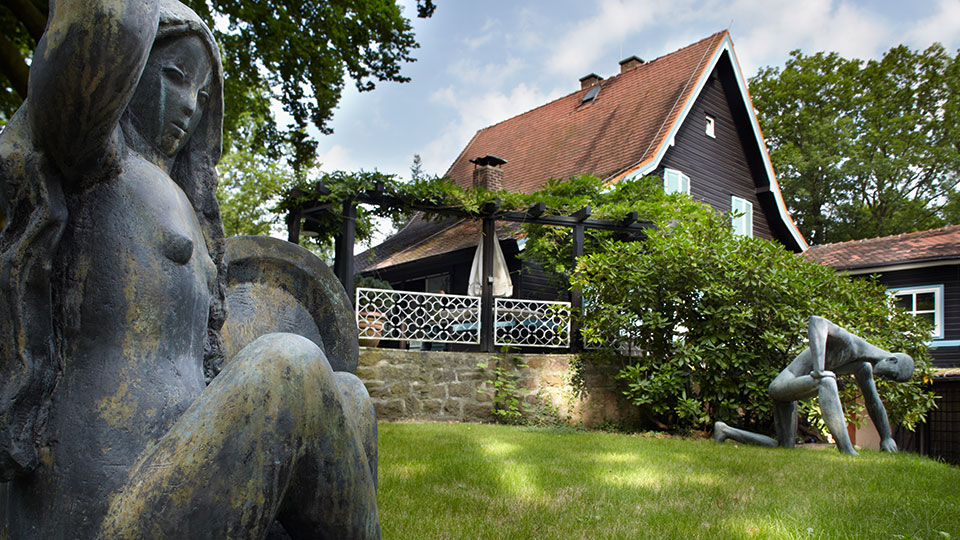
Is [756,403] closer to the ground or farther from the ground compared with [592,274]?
closer to the ground

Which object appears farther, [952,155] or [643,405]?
[952,155]

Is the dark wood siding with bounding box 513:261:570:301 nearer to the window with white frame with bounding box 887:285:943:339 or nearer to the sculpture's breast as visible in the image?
the window with white frame with bounding box 887:285:943:339

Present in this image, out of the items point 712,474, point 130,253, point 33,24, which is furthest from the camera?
point 33,24

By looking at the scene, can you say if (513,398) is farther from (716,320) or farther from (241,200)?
(241,200)

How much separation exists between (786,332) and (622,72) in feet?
41.9

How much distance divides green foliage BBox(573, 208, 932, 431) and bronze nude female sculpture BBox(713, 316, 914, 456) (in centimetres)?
110

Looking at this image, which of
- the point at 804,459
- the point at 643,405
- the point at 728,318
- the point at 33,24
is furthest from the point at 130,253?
the point at 643,405

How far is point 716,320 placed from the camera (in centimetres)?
957

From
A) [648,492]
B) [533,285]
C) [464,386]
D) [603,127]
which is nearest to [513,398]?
[464,386]

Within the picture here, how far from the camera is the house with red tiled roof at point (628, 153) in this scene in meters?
15.9

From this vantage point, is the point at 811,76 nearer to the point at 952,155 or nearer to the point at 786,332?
the point at 952,155

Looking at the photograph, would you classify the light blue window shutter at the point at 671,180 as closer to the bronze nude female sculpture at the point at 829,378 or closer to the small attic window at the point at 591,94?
the small attic window at the point at 591,94

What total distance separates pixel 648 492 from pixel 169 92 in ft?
13.4

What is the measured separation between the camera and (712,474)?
5430 mm
